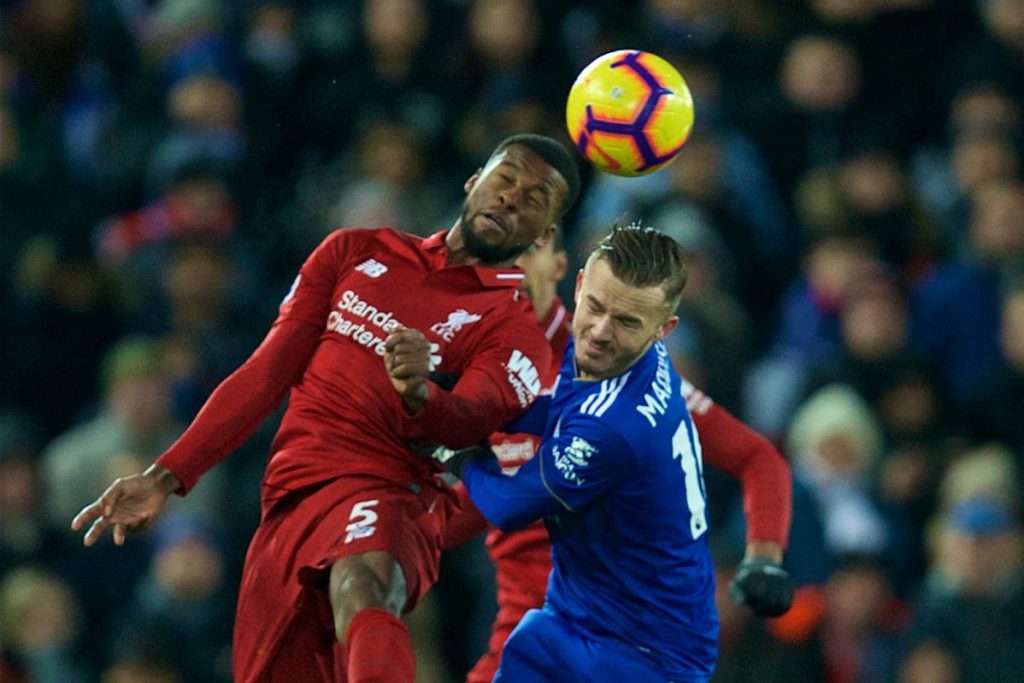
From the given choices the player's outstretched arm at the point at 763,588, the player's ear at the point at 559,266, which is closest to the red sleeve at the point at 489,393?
the player's ear at the point at 559,266

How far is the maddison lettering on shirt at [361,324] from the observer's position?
18.0 ft

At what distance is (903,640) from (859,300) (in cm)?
157

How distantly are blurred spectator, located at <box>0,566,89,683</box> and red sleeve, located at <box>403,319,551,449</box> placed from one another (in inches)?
138

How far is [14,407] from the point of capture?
9.29 metres

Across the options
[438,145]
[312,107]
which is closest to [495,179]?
[438,145]

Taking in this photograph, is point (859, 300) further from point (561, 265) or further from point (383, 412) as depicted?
point (383, 412)

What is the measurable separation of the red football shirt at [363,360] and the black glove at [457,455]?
0.17 feet

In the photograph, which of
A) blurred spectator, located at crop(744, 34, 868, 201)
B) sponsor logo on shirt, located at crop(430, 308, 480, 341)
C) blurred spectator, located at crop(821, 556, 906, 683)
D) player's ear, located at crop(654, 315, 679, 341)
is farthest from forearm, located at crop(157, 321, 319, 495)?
blurred spectator, located at crop(744, 34, 868, 201)

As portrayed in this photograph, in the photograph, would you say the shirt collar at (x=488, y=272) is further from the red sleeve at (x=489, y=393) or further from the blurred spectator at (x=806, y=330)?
the blurred spectator at (x=806, y=330)

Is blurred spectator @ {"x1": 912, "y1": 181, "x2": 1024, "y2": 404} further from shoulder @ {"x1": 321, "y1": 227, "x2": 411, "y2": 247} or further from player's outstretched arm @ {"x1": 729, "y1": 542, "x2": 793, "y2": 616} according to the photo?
shoulder @ {"x1": 321, "y1": 227, "x2": 411, "y2": 247}

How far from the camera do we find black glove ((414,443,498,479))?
5.39m

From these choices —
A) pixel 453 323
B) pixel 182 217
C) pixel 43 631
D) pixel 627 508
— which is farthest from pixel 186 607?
pixel 627 508

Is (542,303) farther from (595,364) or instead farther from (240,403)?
(240,403)

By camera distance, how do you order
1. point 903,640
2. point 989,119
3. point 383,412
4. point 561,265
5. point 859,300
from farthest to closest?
point 989,119 → point 859,300 → point 903,640 → point 561,265 → point 383,412
